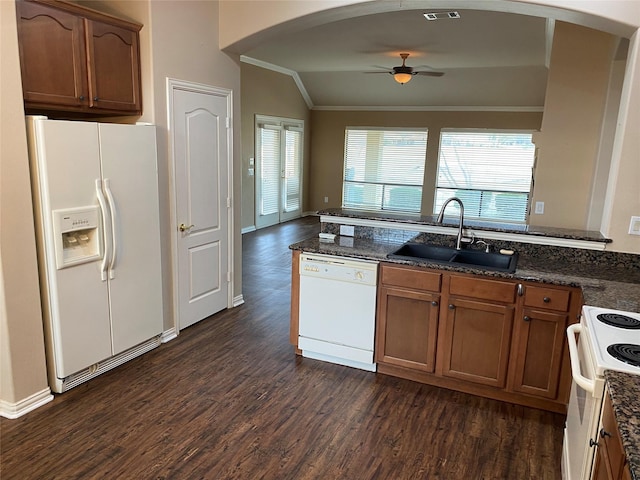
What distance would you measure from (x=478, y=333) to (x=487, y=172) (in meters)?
7.33

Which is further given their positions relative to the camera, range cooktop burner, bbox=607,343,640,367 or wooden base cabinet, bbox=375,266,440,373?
wooden base cabinet, bbox=375,266,440,373

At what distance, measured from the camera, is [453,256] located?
3.30 meters

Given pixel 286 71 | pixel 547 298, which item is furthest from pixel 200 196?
pixel 286 71

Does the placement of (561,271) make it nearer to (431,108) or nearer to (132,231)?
(132,231)

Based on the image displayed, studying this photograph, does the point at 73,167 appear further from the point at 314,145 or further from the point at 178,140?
the point at 314,145

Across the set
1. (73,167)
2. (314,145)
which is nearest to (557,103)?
(73,167)

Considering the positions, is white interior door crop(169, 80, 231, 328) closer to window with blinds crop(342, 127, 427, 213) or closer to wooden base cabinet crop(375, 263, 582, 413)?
wooden base cabinet crop(375, 263, 582, 413)

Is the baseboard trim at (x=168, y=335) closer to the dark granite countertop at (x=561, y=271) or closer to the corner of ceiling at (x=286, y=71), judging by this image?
the dark granite countertop at (x=561, y=271)

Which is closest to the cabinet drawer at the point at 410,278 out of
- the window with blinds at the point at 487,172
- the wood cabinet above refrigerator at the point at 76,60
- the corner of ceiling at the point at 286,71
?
the wood cabinet above refrigerator at the point at 76,60

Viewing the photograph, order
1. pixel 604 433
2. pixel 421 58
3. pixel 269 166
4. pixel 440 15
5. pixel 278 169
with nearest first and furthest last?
pixel 604 433
pixel 440 15
pixel 421 58
pixel 269 166
pixel 278 169

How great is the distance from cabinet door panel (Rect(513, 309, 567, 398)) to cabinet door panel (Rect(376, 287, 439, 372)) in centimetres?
52

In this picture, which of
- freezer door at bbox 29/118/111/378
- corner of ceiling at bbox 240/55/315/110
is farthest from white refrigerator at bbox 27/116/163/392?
corner of ceiling at bbox 240/55/315/110

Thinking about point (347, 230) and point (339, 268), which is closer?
point (339, 268)

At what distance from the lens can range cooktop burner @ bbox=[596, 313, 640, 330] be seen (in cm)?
194
